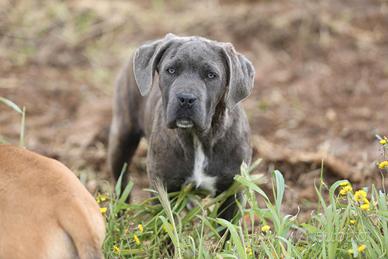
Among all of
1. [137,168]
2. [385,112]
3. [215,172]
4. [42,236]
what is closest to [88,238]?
[42,236]

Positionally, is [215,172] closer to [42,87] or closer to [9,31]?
[42,87]

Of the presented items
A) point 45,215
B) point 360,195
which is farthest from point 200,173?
point 45,215

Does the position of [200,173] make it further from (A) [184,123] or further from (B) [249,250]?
(B) [249,250]

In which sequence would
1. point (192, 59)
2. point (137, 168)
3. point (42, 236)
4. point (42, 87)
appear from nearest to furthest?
point (42, 236) → point (192, 59) → point (137, 168) → point (42, 87)

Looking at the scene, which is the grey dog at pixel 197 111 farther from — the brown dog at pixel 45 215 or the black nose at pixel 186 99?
the brown dog at pixel 45 215

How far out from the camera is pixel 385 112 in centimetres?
940

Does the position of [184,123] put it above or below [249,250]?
above

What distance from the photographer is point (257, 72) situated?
10.6 metres

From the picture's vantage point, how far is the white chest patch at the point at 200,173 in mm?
5758

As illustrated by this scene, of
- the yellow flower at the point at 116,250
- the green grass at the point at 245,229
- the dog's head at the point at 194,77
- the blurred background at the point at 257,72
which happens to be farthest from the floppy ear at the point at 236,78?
the blurred background at the point at 257,72

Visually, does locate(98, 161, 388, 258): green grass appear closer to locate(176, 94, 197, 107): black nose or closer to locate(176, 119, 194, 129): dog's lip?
locate(176, 119, 194, 129): dog's lip

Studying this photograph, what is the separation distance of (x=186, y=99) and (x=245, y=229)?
2.91ft

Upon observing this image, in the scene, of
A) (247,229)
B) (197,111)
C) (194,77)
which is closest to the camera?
(247,229)

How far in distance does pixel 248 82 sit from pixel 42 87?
4.91 m
